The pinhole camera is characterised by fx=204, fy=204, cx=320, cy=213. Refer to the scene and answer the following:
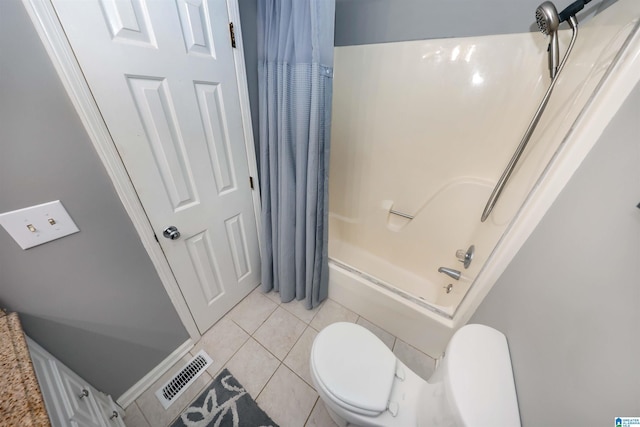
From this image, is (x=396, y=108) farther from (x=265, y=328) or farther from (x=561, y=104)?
(x=265, y=328)

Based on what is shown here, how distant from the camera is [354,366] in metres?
0.83

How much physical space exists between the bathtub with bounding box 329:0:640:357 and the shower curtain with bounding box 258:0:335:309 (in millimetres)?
342

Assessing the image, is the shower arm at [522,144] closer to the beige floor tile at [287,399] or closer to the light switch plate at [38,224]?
the beige floor tile at [287,399]

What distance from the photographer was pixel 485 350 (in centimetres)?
61

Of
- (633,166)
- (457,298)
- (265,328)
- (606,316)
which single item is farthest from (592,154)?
(265,328)

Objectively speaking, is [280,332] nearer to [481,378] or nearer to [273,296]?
[273,296]

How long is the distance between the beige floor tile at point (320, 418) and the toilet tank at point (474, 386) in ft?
1.71

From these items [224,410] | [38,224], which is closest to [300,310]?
[224,410]

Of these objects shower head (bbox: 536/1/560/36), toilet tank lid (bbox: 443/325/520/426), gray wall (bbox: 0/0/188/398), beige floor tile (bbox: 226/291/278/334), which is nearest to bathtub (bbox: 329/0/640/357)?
shower head (bbox: 536/1/560/36)

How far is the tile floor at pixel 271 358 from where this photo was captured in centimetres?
101

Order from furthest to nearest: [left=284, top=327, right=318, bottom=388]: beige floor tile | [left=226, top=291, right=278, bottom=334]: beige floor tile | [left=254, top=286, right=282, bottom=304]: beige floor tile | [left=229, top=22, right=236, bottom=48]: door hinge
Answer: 1. [left=254, top=286, right=282, bottom=304]: beige floor tile
2. [left=226, top=291, right=278, bottom=334]: beige floor tile
3. [left=284, top=327, right=318, bottom=388]: beige floor tile
4. [left=229, top=22, right=236, bottom=48]: door hinge

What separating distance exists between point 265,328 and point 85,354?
0.82 metres

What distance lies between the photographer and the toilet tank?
48 centimetres

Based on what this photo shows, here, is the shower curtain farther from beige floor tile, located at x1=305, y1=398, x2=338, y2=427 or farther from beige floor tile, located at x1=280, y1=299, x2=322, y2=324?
beige floor tile, located at x1=305, y1=398, x2=338, y2=427
